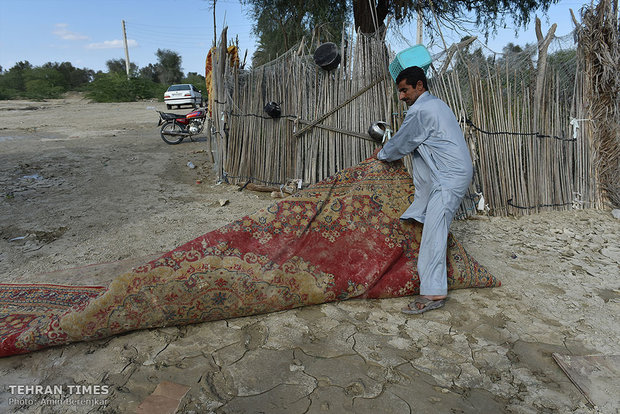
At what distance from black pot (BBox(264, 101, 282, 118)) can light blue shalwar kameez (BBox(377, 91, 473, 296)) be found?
2744 millimetres

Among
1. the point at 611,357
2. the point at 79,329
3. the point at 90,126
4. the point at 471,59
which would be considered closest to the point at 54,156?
the point at 90,126

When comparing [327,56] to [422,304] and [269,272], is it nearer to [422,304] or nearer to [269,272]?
[269,272]

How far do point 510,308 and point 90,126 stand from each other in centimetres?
1204

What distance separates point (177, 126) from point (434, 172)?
8064 millimetres

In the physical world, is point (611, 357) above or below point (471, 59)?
below

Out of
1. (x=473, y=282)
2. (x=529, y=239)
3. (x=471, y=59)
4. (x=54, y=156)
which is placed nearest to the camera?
(x=473, y=282)

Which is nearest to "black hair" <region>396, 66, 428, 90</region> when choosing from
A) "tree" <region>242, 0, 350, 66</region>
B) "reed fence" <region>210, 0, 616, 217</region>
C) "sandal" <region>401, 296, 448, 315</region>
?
"sandal" <region>401, 296, 448, 315</region>

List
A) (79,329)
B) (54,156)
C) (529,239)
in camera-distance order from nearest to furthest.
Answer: (79,329)
(529,239)
(54,156)

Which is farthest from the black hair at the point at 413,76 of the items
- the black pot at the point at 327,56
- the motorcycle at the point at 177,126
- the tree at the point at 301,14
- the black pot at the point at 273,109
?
the motorcycle at the point at 177,126

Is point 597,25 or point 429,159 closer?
point 429,159

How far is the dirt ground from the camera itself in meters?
1.78

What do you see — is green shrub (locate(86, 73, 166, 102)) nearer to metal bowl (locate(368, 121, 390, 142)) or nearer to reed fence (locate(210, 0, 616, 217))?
reed fence (locate(210, 0, 616, 217))

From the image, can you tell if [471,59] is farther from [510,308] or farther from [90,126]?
[90,126]

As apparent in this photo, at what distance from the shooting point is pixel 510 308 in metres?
2.58
